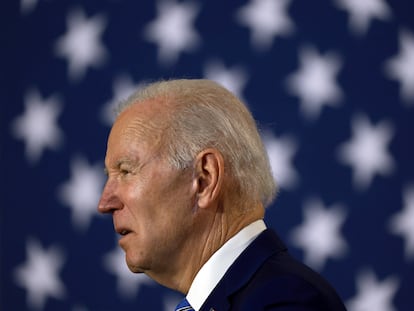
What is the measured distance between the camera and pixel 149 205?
1.58 m

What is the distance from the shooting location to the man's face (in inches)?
61.9

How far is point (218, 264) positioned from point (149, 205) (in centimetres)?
18

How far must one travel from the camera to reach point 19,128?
3098 millimetres

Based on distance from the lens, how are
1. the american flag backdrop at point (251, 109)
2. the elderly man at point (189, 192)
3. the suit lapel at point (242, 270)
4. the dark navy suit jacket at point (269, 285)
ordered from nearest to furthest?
the dark navy suit jacket at point (269, 285)
the suit lapel at point (242, 270)
the elderly man at point (189, 192)
the american flag backdrop at point (251, 109)

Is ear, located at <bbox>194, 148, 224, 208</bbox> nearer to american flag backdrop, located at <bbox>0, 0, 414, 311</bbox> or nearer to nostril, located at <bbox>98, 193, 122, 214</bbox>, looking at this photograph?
nostril, located at <bbox>98, 193, 122, 214</bbox>

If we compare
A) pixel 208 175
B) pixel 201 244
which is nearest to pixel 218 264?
pixel 201 244

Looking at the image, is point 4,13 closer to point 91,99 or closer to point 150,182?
point 91,99

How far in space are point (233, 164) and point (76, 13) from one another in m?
1.64

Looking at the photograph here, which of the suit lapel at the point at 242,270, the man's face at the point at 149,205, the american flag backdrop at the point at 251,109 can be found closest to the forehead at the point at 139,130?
the man's face at the point at 149,205

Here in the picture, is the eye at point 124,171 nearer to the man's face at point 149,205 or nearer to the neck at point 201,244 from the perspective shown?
the man's face at point 149,205

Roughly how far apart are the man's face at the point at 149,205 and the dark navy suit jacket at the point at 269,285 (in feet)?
0.47

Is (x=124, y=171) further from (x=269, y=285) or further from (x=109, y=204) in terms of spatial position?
(x=269, y=285)

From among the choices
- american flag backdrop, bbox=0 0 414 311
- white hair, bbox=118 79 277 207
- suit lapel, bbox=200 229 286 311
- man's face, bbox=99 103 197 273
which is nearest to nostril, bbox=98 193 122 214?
man's face, bbox=99 103 197 273

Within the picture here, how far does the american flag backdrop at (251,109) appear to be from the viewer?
2629 mm
